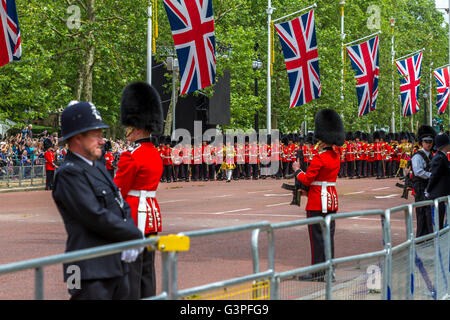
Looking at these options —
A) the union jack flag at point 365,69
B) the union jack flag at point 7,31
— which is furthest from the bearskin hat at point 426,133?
the union jack flag at point 365,69

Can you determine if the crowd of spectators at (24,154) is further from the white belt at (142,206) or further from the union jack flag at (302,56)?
the white belt at (142,206)

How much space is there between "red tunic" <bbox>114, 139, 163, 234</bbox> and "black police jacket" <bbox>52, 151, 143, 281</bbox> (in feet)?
5.48

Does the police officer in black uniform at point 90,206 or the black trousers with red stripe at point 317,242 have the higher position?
the police officer in black uniform at point 90,206

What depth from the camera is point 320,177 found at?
359 inches

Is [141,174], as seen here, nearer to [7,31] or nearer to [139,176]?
[139,176]

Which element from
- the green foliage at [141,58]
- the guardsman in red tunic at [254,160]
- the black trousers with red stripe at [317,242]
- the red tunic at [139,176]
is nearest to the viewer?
the black trousers with red stripe at [317,242]

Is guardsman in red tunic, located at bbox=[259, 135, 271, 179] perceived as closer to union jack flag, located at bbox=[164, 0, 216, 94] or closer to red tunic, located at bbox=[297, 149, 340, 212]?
union jack flag, located at bbox=[164, 0, 216, 94]

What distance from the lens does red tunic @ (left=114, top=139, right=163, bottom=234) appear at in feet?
20.7

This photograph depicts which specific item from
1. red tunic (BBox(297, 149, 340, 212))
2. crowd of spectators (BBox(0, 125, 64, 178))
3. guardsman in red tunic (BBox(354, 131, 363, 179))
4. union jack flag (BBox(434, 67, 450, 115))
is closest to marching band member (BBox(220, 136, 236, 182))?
guardsman in red tunic (BBox(354, 131, 363, 179))

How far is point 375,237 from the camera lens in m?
6.56

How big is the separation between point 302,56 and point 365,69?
6055 millimetres

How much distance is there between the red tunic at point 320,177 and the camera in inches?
357

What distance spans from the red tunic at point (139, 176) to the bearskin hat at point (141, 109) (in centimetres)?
24
